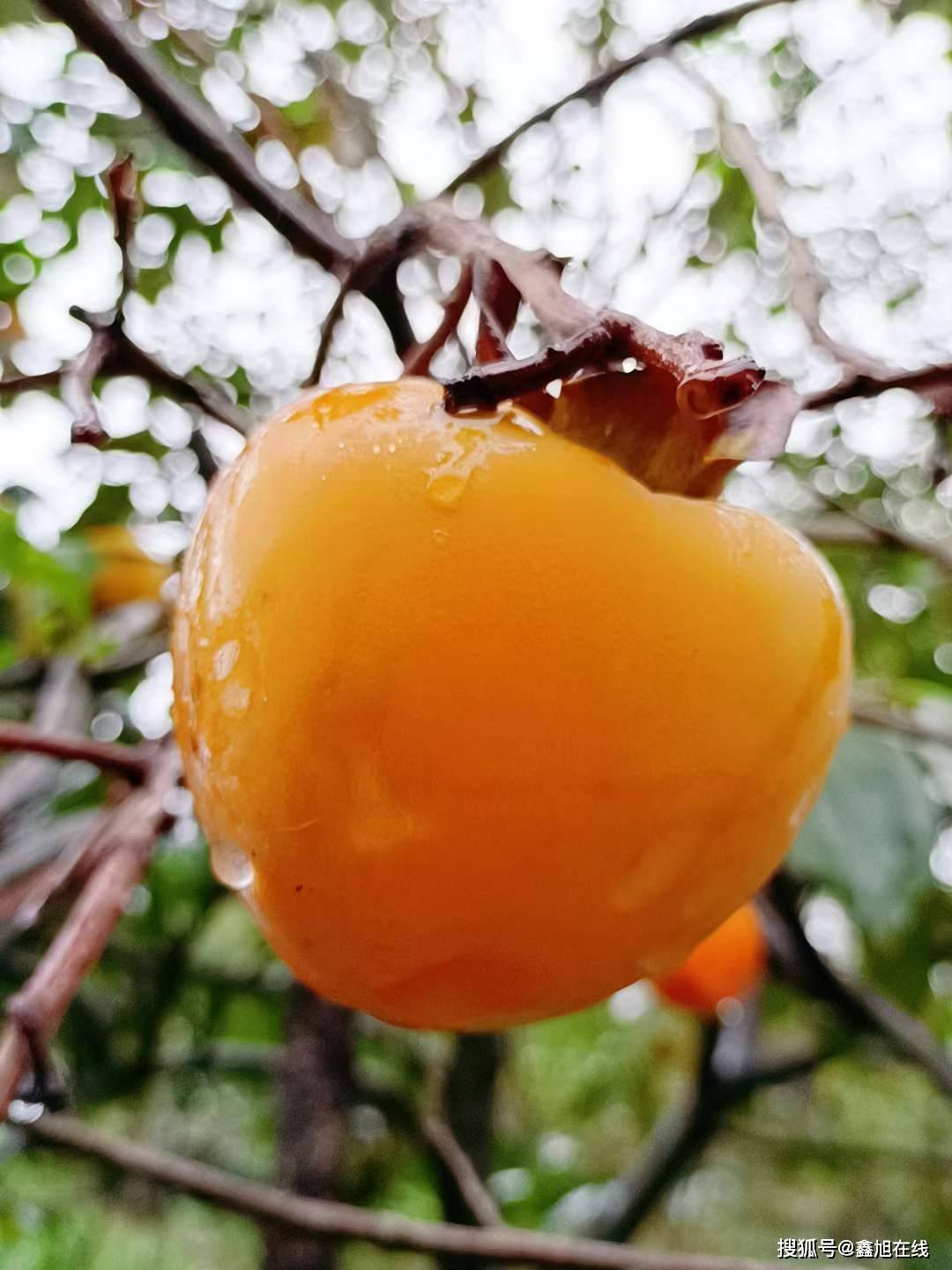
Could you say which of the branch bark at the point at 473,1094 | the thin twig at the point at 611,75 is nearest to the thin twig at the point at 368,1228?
the thin twig at the point at 611,75

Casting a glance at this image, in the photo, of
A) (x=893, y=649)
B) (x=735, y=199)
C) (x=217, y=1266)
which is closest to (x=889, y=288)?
(x=735, y=199)

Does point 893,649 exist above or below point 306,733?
below

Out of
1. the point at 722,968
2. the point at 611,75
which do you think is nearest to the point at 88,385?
the point at 611,75

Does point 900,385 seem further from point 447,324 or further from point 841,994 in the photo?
point 841,994

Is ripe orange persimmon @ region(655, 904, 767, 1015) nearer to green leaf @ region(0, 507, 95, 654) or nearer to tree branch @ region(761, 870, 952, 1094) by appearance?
tree branch @ region(761, 870, 952, 1094)

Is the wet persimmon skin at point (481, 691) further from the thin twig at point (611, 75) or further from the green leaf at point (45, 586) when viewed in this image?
the green leaf at point (45, 586)

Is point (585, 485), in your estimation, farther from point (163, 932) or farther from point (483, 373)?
point (163, 932)

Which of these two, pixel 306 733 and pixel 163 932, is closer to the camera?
pixel 306 733

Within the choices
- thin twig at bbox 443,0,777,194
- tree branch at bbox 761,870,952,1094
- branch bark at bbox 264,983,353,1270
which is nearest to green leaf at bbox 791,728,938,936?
tree branch at bbox 761,870,952,1094
